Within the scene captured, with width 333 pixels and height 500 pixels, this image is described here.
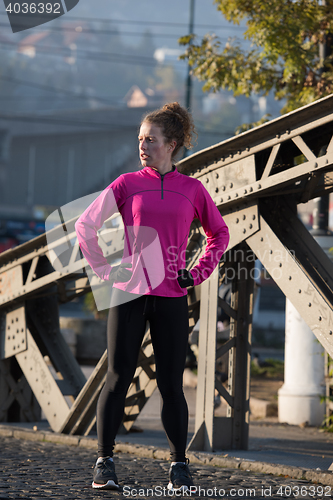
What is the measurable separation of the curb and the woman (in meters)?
0.97

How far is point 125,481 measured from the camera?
3762 mm

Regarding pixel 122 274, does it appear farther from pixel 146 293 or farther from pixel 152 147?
pixel 152 147

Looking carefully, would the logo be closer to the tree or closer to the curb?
the tree

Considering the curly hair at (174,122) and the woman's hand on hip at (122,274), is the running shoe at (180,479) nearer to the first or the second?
the woman's hand on hip at (122,274)

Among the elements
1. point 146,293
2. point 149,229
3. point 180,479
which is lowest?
point 180,479

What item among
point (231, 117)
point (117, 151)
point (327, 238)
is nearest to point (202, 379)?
point (327, 238)

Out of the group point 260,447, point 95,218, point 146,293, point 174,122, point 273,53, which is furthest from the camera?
point 273,53

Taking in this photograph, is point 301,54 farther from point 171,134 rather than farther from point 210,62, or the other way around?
point 171,134

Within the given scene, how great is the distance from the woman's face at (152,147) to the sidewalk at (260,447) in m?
2.14

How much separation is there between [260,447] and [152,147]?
323cm

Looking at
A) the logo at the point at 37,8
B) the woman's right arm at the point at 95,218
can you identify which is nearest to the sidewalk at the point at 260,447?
the woman's right arm at the point at 95,218

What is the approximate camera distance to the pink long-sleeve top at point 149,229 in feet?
11.0

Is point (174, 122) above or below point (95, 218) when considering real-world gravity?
above

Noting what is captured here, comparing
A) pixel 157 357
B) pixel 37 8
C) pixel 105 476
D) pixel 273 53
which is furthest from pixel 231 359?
pixel 273 53
